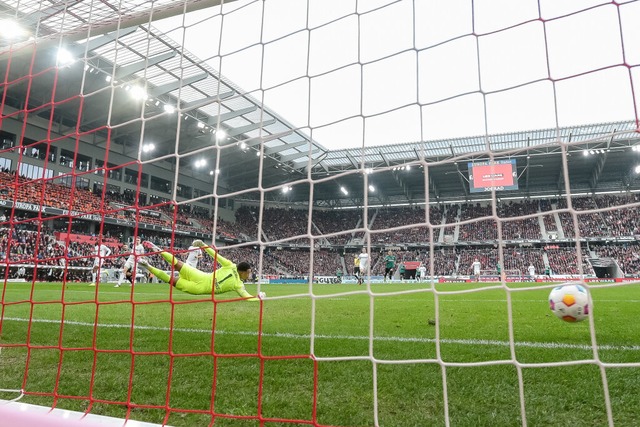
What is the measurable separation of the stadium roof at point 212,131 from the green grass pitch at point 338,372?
1.28 meters

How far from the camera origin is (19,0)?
183 inches

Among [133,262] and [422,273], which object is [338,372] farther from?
[422,273]

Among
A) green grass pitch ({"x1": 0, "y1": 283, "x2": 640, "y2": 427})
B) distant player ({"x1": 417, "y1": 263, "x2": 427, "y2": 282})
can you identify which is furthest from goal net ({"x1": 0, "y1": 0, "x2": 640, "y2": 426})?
distant player ({"x1": 417, "y1": 263, "x2": 427, "y2": 282})

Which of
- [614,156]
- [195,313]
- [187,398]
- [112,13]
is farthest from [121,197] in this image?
[614,156]

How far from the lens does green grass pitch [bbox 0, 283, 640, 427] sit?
2.32 m

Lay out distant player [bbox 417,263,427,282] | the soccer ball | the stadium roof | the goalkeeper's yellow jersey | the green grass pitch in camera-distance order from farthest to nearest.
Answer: distant player [bbox 417,263,427,282]
the goalkeeper's yellow jersey
the stadium roof
the soccer ball
the green grass pitch

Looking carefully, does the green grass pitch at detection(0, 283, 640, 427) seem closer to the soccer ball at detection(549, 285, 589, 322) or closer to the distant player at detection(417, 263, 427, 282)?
the soccer ball at detection(549, 285, 589, 322)

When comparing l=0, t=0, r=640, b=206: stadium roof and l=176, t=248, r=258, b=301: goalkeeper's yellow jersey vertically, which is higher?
l=0, t=0, r=640, b=206: stadium roof

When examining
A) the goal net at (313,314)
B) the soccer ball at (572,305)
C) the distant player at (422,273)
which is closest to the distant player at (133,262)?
the goal net at (313,314)

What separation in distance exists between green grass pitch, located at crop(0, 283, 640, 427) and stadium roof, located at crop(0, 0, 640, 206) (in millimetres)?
1281

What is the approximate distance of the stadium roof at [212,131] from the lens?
3750 millimetres

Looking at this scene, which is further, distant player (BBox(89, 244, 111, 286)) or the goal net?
distant player (BBox(89, 244, 111, 286))

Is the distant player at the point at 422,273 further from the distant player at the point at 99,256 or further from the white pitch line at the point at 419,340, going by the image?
the white pitch line at the point at 419,340

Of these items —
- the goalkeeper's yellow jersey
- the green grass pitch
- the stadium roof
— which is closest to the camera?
the green grass pitch
